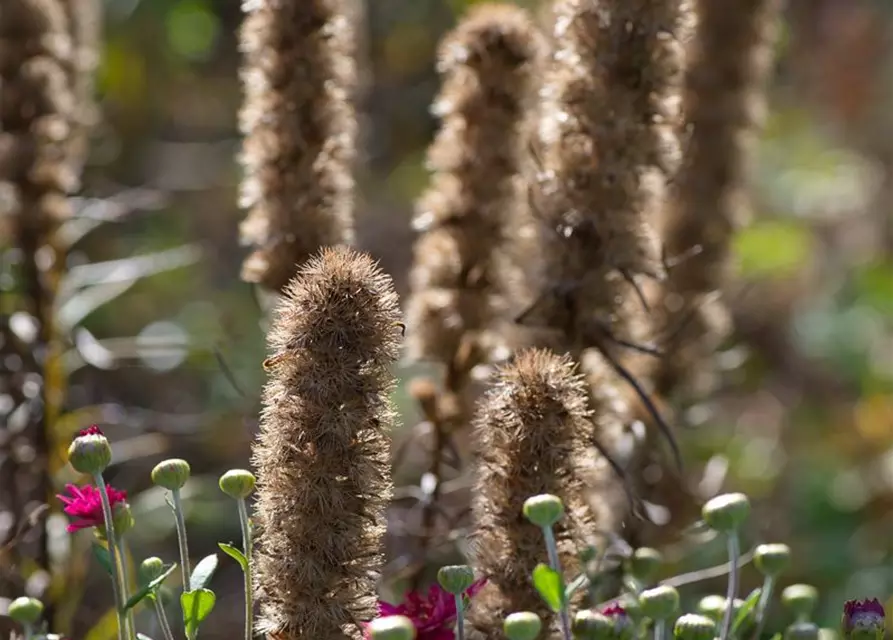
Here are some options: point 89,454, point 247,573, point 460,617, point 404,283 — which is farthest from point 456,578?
point 404,283

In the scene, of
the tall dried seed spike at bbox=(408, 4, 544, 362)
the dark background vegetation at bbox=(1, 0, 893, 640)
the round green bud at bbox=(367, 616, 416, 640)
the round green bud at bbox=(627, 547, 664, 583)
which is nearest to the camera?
the round green bud at bbox=(367, 616, 416, 640)

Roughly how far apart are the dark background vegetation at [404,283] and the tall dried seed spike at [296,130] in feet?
0.41

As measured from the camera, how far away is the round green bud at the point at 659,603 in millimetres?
852

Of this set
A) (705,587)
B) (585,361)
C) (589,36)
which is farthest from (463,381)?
(705,587)

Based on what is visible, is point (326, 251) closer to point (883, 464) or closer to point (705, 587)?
point (705, 587)

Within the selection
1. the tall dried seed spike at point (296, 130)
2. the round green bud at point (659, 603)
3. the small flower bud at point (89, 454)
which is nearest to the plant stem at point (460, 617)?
the round green bud at point (659, 603)

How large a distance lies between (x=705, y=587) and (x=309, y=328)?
5.48 ft

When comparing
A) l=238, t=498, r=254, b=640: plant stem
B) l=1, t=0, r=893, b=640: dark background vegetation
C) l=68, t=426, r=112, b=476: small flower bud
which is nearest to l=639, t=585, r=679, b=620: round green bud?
l=238, t=498, r=254, b=640: plant stem

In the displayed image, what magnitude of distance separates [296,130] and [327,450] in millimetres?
437

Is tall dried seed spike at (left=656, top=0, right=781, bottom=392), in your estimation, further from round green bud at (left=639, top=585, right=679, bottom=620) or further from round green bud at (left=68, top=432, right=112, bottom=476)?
round green bud at (left=68, top=432, right=112, bottom=476)

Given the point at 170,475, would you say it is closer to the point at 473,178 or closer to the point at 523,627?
the point at 523,627

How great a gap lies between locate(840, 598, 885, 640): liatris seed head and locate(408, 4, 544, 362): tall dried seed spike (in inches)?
19.6

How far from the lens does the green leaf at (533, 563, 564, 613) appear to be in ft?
2.53

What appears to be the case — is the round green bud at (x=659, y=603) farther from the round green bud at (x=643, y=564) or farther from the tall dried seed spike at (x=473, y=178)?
the tall dried seed spike at (x=473, y=178)
